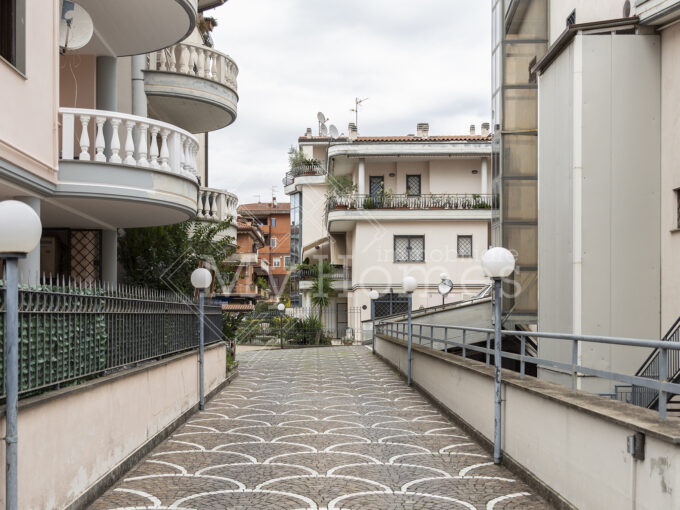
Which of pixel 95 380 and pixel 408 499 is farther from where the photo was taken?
pixel 95 380

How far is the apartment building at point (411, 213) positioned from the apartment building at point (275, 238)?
4502cm

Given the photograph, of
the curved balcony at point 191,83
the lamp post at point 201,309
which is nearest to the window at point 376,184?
the curved balcony at point 191,83

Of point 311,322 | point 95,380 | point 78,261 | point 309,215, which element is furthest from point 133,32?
point 309,215

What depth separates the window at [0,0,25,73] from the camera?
27.4ft

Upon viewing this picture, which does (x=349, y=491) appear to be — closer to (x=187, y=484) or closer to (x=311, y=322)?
(x=187, y=484)

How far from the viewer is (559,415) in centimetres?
668

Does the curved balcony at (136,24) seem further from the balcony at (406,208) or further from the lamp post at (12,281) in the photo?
the balcony at (406,208)

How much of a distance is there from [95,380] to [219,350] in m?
9.32

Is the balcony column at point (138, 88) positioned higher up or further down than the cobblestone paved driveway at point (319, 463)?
higher up

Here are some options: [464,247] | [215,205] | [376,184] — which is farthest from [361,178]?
[215,205]

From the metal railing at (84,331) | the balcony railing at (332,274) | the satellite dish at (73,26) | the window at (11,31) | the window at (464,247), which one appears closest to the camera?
the metal railing at (84,331)

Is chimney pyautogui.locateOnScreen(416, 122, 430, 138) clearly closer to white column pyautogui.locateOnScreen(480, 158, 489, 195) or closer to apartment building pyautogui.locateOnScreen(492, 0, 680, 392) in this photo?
white column pyautogui.locateOnScreen(480, 158, 489, 195)

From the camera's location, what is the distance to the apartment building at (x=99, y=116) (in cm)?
867

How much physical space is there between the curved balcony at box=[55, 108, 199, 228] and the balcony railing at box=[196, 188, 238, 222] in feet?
15.7
